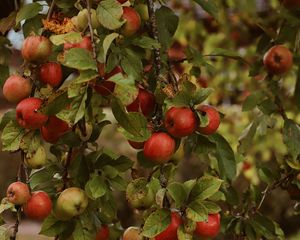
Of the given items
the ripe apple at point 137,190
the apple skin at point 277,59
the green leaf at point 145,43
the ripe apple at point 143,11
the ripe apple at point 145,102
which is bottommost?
the apple skin at point 277,59

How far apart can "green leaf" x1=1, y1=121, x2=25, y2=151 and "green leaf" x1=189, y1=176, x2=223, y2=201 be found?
0.28 meters

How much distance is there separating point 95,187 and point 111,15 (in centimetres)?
27

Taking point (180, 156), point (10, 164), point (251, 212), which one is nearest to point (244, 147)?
point (251, 212)

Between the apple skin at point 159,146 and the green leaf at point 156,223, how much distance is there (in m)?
0.09

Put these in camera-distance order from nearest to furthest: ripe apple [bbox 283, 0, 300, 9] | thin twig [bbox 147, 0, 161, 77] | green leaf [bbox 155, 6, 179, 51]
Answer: thin twig [bbox 147, 0, 161, 77], green leaf [bbox 155, 6, 179, 51], ripe apple [bbox 283, 0, 300, 9]

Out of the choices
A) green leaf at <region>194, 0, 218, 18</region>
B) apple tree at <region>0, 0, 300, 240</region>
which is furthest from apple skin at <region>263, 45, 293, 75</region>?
apple tree at <region>0, 0, 300, 240</region>

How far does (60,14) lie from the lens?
99cm

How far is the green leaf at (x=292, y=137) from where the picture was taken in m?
1.36

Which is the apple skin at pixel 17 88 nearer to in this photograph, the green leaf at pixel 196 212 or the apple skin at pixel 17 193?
the apple skin at pixel 17 193

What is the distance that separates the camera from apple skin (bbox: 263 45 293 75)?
59.7 inches

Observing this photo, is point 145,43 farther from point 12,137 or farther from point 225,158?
point 225,158

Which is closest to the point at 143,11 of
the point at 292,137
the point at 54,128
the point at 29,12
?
the point at 29,12

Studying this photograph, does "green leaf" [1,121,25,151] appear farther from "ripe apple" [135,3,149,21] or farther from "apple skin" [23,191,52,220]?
"ripe apple" [135,3,149,21]

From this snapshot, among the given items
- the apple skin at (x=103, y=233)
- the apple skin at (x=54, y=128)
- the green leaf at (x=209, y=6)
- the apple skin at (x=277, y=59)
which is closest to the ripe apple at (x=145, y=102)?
the apple skin at (x=54, y=128)
